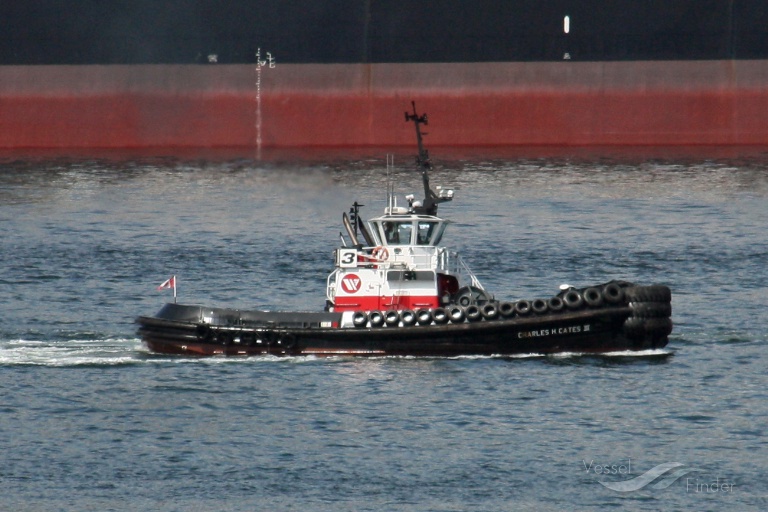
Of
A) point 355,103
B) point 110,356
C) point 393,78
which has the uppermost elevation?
point 393,78

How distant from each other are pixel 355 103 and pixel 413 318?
105ft

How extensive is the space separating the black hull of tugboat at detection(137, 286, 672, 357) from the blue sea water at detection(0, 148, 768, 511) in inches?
11.0

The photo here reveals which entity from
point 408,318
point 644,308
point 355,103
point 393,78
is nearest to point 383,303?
point 408,318

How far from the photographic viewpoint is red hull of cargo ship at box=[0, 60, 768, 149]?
56.9 m

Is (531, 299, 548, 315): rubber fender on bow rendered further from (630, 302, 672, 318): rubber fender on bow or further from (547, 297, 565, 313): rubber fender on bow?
(630, 302, 672, 318): rubber fender on bow

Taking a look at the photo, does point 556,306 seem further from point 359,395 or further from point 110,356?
point 110,356

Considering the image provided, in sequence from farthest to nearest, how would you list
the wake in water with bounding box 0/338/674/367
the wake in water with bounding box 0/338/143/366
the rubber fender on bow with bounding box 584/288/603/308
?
the wake in water with bounding box 0/338/143/366 → the wake in water with bounding box 0/338/674/367 → the rubber fender on bow with bounding box 584/288/603/308

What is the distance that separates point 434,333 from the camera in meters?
26.5

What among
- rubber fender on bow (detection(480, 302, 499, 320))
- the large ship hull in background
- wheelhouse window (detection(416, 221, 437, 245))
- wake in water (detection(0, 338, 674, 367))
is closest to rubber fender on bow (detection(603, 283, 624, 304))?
wake in water (detection(0, 338, 674, 367))

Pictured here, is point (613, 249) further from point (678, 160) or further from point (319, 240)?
point (678, 160)

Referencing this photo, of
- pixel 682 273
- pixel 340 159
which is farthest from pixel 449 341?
pixel 340 159

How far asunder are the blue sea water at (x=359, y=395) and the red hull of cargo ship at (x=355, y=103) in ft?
37.2

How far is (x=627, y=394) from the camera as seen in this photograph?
24.9 meters

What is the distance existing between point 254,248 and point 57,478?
22.2 metres
